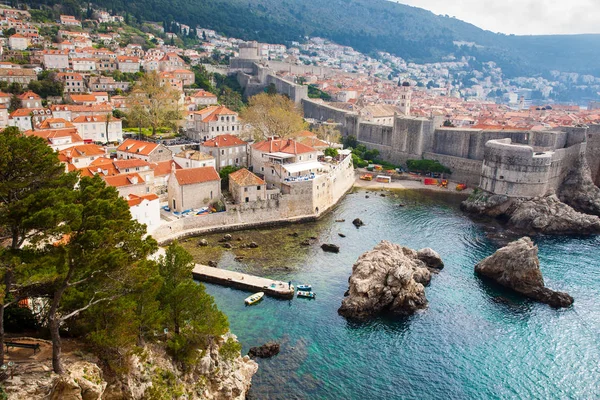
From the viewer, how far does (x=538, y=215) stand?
39500 millimetres

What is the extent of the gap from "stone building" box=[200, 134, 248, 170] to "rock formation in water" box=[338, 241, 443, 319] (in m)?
21.1

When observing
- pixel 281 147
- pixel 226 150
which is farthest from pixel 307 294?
pixel 226 150

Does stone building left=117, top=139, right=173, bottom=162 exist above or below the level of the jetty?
above

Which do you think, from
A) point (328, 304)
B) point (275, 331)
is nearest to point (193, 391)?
point (275, 331)

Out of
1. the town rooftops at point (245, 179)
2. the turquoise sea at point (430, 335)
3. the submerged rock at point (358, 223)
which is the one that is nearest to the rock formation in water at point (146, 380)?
the turquoise sea at point (430, 335)

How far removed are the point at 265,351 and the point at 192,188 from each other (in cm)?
1847

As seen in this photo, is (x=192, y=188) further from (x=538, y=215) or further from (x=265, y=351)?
(x=538, y=215)

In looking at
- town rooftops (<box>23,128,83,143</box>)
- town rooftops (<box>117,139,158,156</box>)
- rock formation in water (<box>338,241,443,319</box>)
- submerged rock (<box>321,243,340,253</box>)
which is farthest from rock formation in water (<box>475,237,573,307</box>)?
town rooftops (<box>23,128,83,143</box>)

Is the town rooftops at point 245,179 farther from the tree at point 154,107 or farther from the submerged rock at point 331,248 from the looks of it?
the tree at point 154,107

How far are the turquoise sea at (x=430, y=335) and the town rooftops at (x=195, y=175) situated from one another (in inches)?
208

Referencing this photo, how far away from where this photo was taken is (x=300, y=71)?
111375 mm

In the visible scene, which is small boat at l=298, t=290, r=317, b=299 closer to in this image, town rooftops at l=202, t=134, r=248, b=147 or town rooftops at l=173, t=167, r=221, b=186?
town rooftops at l=173, t=167, r=221, b=186

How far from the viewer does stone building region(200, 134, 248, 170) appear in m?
43.6

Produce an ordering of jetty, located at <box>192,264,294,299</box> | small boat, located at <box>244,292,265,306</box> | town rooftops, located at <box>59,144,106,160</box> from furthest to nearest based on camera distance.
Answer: town rooftops, located at <box>59,144,106,160</box> < jetty, located at <box>192,264,294,299</box> < small boat, located at <box>244,292,265,306</box>
